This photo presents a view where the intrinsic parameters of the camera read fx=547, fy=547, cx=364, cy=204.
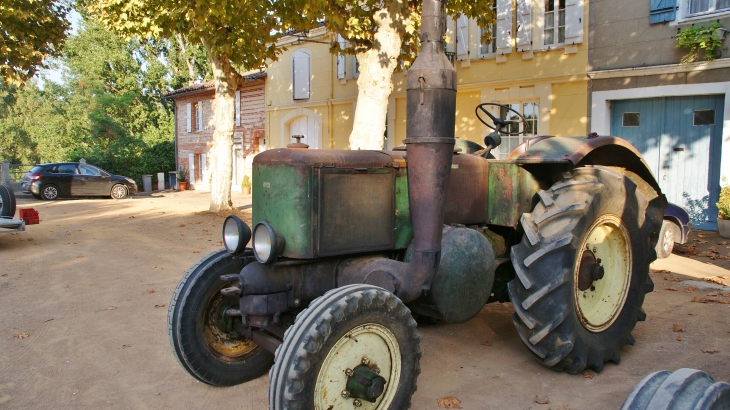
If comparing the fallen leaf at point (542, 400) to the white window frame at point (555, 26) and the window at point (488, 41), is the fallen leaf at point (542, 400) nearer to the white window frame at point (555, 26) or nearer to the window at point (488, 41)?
the white window frame at point (555, 26)

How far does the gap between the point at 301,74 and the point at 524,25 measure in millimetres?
9197

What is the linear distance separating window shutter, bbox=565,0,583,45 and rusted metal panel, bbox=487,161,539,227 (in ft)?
30.1

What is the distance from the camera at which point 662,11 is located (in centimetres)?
1049

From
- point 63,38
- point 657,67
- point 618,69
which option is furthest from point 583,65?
point 63,38

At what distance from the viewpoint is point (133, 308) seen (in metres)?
5.48

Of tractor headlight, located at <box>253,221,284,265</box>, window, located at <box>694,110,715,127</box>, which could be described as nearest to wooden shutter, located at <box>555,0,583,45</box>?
window, located at <box>694,110,715,127</box>

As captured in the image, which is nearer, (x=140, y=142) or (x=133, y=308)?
(x=133, y=308)

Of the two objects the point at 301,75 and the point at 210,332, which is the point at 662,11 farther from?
the point at 301,75

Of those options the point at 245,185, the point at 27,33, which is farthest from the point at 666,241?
the point at 245,185

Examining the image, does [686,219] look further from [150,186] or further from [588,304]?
[150,186]

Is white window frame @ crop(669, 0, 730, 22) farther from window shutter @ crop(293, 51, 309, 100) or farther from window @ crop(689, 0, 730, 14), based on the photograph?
window shutter @ crop(293, 51, 309, 100)

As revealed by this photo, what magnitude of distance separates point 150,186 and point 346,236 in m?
26.3

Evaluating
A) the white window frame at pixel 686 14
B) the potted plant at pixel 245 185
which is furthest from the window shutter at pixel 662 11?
the potted plant at pixel 245 185

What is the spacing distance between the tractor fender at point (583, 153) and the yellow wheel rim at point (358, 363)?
1.85 metres
